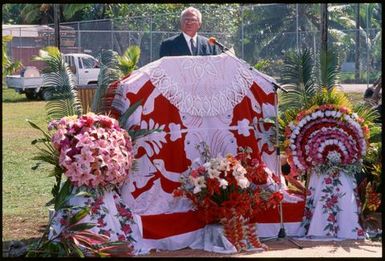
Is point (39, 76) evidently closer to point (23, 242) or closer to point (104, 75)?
point (104, 75)

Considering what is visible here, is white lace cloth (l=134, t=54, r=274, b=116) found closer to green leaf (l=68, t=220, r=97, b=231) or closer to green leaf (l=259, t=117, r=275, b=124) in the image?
green leaf (l=259, t=117, r=275, b=124)

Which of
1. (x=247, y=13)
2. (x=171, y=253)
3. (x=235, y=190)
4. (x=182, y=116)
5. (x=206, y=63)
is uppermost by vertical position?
(x=247, y=13)

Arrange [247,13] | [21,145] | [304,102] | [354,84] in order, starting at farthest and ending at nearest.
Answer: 1. [247,13]
2. [354,84]
3. [21,145]
4. [304,102]

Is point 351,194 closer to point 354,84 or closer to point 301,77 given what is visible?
point 301,77

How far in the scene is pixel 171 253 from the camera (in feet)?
24.8

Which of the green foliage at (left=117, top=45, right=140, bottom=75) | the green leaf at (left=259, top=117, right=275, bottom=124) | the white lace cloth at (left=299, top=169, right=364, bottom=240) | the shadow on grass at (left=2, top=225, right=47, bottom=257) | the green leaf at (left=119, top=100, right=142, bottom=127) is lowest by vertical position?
the shadow on grass at (left=2, top=225, right=47, bottom=257)

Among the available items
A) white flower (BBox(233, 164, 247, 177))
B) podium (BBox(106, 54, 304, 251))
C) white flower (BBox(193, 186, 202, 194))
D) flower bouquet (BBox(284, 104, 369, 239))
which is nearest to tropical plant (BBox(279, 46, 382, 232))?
flower bouquet (BBox(284, 104, 369, 239))

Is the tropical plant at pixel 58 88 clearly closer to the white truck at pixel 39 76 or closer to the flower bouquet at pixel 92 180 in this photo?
the flower bouquet at pixel 92 180

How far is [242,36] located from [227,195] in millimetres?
14323

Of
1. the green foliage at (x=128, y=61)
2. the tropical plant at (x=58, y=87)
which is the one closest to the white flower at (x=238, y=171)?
the tropical plant at (x=58, y=87)

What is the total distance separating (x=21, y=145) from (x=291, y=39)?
9.77m

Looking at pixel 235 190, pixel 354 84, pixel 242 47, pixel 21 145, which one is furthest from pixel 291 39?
pixel 235 190

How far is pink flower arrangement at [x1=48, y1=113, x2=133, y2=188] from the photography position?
717 centimetres

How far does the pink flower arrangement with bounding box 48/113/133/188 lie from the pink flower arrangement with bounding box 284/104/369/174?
182cm
